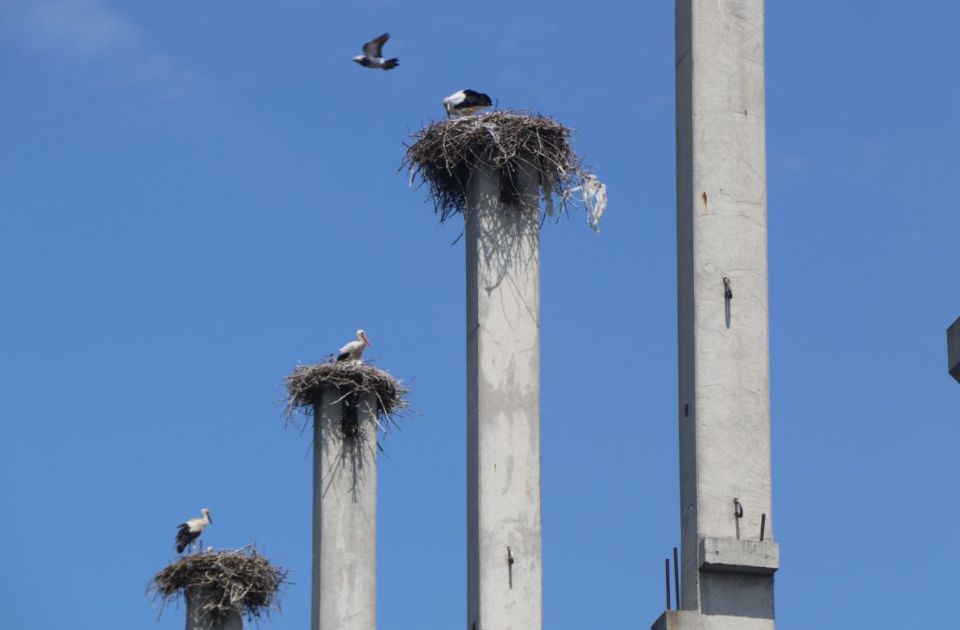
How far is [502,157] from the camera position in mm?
25500

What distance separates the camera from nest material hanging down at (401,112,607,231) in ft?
84.1

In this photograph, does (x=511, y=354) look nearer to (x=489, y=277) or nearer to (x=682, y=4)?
(x=489, y=277)

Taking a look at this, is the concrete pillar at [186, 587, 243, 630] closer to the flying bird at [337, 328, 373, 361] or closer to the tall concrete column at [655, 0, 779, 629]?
the flying bird at [337, 328, 373, 361]

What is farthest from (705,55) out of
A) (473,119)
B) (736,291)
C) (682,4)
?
(473,119)

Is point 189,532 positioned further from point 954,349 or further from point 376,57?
point 954,349

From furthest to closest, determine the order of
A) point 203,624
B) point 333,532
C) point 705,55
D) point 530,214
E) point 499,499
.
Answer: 1. point 203,624
2. point 333,532
3. point 530,214
4. point 499,499
5. point 705,55

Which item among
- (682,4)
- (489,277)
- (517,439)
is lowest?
(517,439)

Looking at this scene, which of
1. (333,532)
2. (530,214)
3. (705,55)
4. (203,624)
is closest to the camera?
(705,55)

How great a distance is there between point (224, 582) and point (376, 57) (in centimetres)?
672

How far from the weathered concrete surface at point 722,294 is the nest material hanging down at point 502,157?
20.2 feet

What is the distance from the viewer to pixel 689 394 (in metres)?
18.1

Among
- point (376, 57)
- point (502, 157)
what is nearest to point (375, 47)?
point (376, 57)

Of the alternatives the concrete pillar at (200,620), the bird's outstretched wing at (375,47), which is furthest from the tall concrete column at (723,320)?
the concrete pillar at (200,620)

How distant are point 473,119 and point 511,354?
3.23 metres
